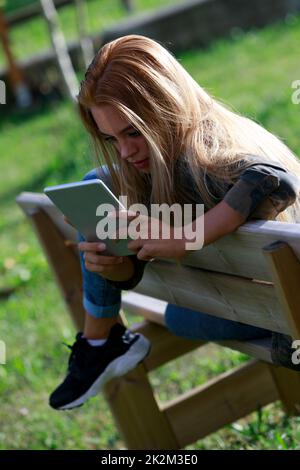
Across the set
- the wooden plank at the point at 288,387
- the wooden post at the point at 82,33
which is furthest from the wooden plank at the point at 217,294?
the wooden post at the point at 82,33

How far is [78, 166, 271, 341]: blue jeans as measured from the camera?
279cm

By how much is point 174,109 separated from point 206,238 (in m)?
0.43

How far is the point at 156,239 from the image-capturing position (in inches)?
91.5

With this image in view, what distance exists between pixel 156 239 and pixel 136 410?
127 centimetres

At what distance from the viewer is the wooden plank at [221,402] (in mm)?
3453

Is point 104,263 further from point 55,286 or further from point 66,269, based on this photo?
point 55,286

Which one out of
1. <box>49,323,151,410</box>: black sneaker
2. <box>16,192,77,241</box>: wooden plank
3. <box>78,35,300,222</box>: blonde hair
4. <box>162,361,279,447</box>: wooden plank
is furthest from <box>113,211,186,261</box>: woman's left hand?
<box>162,361,279,447</box>: wooden plank

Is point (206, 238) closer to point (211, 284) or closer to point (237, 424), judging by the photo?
point (211, 284)

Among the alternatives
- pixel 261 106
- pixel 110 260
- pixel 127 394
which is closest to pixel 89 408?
pixel 127 394

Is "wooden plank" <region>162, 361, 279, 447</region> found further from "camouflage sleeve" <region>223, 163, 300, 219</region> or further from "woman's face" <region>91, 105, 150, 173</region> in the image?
"camouflage sleeve" <region>223, 163, 300, 219</region>

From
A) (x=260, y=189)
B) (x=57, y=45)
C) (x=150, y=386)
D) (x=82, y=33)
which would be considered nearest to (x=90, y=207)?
(x=260, y=189)

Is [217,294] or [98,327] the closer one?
[217,294]

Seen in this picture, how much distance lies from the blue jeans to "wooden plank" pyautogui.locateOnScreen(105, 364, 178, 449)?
0.44 meters

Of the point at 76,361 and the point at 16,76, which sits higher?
the point at 76,361
